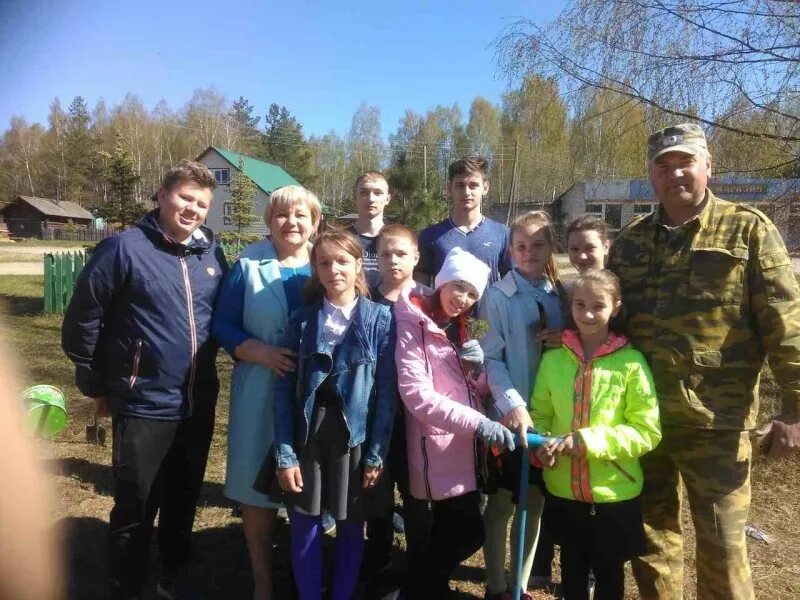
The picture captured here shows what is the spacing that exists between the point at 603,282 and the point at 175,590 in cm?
278

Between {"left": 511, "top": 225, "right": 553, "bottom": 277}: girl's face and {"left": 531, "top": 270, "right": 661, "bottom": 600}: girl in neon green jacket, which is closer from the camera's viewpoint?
{"left": 531, "top": 270, "right": 661, "bottom": 600}: girl in neon green jacket

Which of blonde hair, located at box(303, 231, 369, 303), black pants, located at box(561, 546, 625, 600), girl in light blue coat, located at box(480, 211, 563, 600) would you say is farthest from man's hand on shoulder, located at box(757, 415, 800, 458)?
blonde hair, located at box(303, 231, 369, 303)

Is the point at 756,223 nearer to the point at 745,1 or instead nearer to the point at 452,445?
the point at 452,445

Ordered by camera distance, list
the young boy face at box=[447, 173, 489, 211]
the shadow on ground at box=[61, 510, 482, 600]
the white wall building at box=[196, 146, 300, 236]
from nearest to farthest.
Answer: the shadow on ground at box=[61, 510, 482, 600] < the young boy face at box=[447, 173, 489, 211] < the white wall building at box=[196, 146, 300, 236]

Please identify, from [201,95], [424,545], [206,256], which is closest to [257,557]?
[424,545]

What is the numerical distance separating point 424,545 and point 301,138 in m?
54.3

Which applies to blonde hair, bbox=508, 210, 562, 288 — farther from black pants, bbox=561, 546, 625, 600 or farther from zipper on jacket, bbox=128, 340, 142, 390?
zipper on jacket, bbox=128, 340, 142, 390

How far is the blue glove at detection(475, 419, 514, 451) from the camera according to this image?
8.36 feet

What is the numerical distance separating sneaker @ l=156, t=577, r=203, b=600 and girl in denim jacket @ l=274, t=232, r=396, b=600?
0.83 m

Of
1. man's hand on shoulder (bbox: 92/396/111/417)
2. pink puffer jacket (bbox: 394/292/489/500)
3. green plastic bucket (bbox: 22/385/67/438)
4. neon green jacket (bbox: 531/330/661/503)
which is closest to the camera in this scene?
neon green jacket (bbox: 531/330/661/503)

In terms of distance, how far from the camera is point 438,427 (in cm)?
270

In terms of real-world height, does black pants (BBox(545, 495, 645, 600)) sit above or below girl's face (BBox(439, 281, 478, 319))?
below

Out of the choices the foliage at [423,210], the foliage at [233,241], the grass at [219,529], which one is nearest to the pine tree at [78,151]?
the foliage at [233,241]

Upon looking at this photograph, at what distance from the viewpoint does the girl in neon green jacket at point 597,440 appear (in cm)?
255
